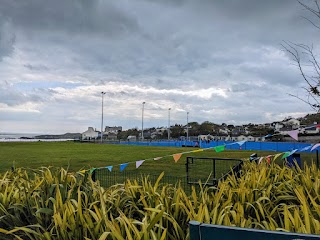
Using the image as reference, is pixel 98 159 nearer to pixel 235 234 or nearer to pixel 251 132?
pixel 235 234

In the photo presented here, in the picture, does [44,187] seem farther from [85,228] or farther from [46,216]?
[85,228]

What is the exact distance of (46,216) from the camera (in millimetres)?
3408

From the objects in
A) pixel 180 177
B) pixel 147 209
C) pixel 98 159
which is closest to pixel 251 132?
pixel 98 159

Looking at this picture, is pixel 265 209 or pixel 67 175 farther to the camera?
pixel 67 175

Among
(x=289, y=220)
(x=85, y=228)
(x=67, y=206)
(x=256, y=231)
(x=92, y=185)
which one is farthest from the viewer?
(x=92, y=185)

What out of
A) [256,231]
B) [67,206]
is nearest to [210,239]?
[256,231]

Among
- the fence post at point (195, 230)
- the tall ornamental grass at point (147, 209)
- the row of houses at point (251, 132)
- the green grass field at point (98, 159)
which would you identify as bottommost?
the green grass field at point (98, 159)

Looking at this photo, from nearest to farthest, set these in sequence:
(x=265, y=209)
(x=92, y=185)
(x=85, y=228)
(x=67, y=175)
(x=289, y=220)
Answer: (x=289, y=220)
(x=85, y=228)
(x=265, y=209)
(x=92, y=185)
(x=67, y=175)

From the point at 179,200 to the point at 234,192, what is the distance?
764mm

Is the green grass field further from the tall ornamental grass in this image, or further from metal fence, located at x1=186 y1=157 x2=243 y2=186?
the tall ornamental grass

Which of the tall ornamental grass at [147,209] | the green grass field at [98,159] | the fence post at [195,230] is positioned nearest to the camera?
the fence post at [195,230]

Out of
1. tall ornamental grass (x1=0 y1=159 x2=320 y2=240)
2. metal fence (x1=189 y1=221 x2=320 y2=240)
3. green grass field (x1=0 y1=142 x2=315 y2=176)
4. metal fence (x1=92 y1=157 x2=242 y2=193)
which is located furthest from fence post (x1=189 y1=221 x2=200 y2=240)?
green grass field (x1=0 y1=142 x2=315 y2=176)

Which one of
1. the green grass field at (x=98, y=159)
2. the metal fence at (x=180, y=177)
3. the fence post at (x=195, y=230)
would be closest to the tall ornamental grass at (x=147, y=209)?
the fence post at (x=195, y=230)

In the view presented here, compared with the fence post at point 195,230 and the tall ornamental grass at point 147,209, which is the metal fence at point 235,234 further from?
the tall ornamental grass at point 147,209
